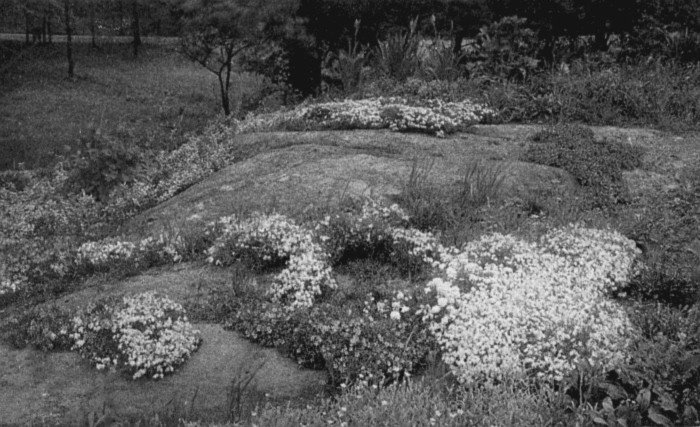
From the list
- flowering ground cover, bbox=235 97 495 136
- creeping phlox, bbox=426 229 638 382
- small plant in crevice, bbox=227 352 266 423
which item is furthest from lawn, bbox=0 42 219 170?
small plant in crevice, bbox=227 352 266 423

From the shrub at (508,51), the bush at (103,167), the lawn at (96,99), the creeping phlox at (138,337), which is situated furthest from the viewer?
the lawn at (96,99)

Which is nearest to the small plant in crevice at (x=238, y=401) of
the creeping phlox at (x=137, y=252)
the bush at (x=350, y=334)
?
the bush at (x=350, y=334)

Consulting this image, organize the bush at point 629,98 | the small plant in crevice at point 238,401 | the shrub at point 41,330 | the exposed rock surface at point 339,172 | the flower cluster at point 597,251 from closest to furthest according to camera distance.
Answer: the small plant in crevice at point 238,401
the shrub at point 41,330
the flower cluster at point 597,251
the exposed rock surface at point 339,172
the bush at point 629,98

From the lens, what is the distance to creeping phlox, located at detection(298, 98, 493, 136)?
38.1ft

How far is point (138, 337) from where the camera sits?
234 inches

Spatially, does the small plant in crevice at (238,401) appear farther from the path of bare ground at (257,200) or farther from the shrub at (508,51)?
the shrub at (508,51)

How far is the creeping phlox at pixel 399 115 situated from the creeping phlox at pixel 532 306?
4.61 m

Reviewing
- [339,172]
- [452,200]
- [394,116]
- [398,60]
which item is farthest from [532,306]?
[398,60]

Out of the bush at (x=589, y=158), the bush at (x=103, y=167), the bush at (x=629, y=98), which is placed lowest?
the bush at (x=103, y=167)

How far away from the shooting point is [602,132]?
11578mm

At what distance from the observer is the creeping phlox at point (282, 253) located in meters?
6.70

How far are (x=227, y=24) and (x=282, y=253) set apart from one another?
13336mm

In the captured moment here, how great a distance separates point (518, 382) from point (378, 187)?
14.6 feet

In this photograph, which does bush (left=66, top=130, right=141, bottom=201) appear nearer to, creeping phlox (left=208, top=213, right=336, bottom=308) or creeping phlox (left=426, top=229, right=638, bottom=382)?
creeping phlox (left=208, top=213, right=336, bottom=308)
